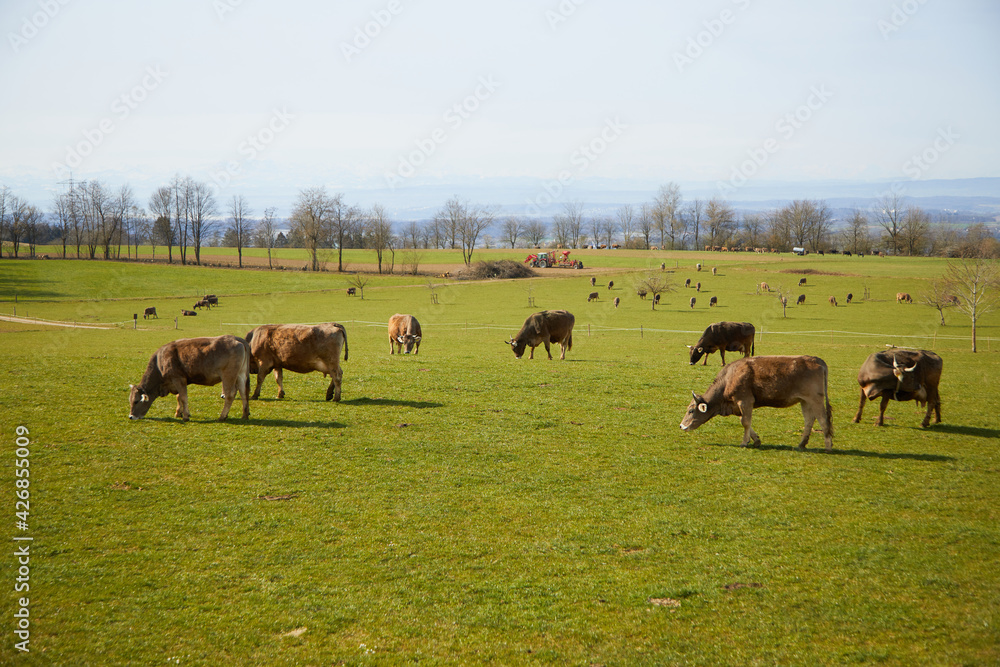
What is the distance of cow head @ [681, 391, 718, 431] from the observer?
48.2 ft

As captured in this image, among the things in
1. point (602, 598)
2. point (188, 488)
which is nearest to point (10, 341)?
point (188, 488)

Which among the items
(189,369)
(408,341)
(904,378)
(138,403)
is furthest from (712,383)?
(408,341)

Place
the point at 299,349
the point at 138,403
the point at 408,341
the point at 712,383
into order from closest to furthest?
the point at 138,403
the point at 712,383
the point at 299,349
the point at 408,341

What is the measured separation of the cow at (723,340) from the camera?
28500 millimetres

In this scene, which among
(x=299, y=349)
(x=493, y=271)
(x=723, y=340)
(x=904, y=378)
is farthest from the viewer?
(x=493, y=271)

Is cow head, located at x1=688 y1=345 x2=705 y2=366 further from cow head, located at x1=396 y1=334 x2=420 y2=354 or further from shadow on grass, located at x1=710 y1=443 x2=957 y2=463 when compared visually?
shadow on grass, located at x1=710 y1=443 x2=957 y2=463

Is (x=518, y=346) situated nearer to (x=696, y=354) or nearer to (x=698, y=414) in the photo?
(x=696, y=354)

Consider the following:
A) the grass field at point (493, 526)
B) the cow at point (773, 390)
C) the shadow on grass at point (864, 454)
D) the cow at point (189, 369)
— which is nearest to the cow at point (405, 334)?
the grass field at point (493, 526)

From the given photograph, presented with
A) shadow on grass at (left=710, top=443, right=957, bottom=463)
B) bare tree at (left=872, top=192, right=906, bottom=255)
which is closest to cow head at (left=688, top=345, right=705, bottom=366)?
shadow on grass at (left=710, top=443, right=957, bottom=463)

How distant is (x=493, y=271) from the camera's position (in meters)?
101

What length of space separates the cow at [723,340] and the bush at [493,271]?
7056 centimetres

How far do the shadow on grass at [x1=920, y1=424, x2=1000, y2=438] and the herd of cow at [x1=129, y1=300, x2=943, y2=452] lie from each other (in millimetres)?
277

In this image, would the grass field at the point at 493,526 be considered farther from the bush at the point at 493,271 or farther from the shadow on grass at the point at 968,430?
the bush at the point at 493,271

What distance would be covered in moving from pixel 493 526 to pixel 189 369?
905 cm
